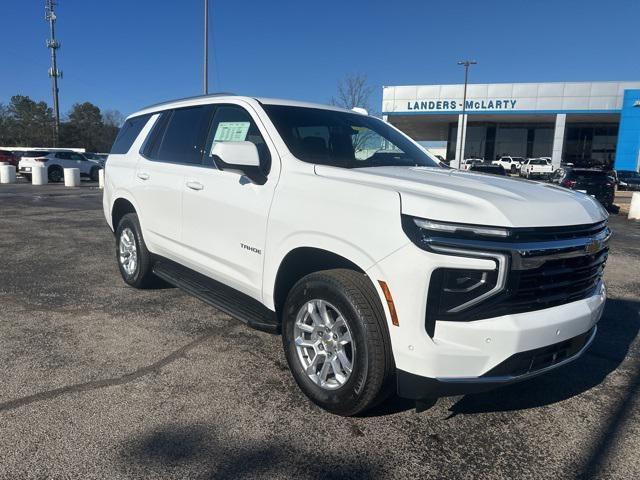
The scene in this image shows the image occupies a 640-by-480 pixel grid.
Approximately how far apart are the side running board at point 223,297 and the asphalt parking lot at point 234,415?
41cm

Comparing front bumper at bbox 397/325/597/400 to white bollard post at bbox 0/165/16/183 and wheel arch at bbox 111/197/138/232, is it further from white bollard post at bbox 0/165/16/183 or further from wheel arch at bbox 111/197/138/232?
white bollard post at bbox 0/165/16/183

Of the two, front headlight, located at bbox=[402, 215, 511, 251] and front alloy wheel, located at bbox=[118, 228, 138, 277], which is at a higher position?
front headlight, located at bbox=[402, 215, 511, 251]

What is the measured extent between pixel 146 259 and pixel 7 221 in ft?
24.4

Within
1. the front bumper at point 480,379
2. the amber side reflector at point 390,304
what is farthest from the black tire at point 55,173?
the front bumper at point 480,379

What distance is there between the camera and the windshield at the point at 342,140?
3.65m

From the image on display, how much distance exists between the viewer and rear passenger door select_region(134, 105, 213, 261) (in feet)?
14.7

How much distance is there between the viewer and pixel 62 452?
2.62 metres

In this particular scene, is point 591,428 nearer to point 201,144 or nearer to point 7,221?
point 201,144

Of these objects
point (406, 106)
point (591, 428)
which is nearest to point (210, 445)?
point (591, 428)

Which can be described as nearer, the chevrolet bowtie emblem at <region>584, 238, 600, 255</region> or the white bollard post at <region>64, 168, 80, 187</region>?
the chevrolet bowtie emblem at <region>584, 238, 600, 255</region>

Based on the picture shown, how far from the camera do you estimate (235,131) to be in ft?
13.3

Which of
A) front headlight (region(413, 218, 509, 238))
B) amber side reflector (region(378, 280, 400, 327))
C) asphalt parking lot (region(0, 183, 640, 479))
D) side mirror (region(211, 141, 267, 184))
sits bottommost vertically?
asphalt parking lot (region(0, 183, 640, 479))

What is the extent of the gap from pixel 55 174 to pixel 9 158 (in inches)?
220

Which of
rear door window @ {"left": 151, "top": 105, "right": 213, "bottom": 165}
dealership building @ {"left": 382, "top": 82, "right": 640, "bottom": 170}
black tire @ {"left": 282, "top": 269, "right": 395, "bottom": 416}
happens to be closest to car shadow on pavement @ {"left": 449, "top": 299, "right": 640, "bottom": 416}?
black tire @ {"left": 282, "top": 269, "right": 395, "bottom": 416}
